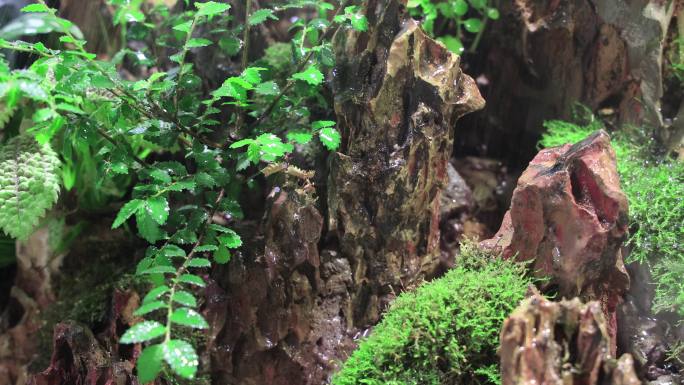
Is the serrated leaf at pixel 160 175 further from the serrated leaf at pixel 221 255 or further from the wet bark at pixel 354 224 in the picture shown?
the wet bark at pixel 354 224

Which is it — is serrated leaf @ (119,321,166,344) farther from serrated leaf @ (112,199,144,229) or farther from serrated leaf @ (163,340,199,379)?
serrated leaf @ (112,199,144,229)

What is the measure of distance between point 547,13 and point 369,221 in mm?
1914

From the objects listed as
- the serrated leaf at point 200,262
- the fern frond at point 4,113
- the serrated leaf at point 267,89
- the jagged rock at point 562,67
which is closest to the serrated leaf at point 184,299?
the serrated leaf at point 200,262

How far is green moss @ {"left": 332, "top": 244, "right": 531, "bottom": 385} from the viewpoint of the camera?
2.41m

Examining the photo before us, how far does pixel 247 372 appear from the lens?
3.04m

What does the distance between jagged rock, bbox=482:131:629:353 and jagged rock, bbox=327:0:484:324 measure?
496 millimetres

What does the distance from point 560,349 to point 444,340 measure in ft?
1.79

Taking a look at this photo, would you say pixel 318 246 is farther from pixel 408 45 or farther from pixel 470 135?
pixel 470 135

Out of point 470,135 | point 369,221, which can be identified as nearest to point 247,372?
point 369,221

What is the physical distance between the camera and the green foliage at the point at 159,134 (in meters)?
2.39

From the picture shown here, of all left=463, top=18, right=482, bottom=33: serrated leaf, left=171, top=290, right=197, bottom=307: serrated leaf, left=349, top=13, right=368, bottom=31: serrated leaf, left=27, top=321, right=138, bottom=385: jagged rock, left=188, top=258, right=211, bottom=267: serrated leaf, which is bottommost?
left=27, top=321, right=138, bottom=385: jagged rock

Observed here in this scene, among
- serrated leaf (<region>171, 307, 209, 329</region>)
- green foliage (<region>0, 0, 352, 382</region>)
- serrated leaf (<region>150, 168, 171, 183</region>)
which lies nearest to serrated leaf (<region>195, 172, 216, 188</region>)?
green foliage (<region>0, 0, 352, 382</region>)

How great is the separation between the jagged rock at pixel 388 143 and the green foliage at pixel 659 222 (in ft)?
3.14

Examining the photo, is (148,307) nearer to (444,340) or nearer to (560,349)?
(444,340)
